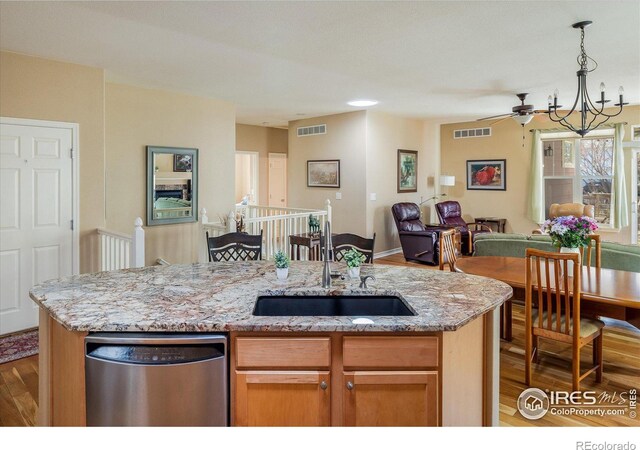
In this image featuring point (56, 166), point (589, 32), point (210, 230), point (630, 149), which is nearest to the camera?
point (589, 32)

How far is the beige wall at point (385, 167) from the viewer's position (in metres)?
7.74

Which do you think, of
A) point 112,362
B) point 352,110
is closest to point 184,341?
point 112,362

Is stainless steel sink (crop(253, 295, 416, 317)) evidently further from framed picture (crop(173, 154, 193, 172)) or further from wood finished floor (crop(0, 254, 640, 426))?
framed picture (crop(173, 154, 193, 172))

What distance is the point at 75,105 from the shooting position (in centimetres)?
439

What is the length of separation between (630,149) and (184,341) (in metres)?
8.28

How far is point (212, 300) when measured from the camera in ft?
6.51

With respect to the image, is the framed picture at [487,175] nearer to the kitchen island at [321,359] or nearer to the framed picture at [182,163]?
the framed picture at [182,163]

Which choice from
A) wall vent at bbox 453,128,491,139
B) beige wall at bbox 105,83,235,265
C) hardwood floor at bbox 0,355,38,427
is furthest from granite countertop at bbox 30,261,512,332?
wall vent at bbox 453,128,491,139

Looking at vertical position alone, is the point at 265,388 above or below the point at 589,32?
below

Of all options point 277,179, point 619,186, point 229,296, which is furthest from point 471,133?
point 229,296

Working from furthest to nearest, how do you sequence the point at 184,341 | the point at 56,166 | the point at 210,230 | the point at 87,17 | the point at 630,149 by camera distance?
the point at 630,149 < the point at 210,230 < the point at 56,166 < the point at 87,17 < the point at 184,341

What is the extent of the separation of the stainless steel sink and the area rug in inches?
102

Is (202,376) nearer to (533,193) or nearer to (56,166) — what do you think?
(56,166)

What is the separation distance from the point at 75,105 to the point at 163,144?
4.76ft
